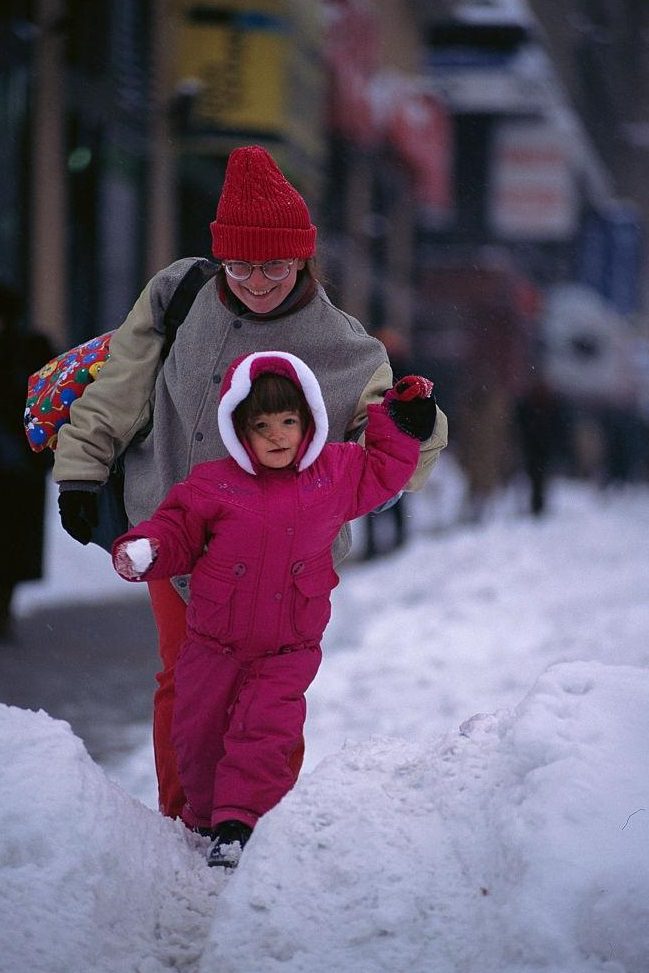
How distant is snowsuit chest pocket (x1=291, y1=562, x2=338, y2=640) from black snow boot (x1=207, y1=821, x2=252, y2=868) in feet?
1.55

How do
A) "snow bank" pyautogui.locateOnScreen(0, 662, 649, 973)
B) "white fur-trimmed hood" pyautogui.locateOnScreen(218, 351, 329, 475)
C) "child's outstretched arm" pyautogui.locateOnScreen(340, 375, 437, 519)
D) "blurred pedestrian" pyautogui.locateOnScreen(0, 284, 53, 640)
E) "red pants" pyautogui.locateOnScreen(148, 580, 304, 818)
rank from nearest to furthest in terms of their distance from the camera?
"snow bank" pyautogui.locateOnScreen(0, 662, 649, 973), "white fur-trimmed hood" pyautogui.locateOnScreen(218, 351, 329, 475), "child's outstretched arm" pyautogui.locateOnScreen(340, 375, 437, 519), "red pants" pyautogui.locateOnScreen(148, 580, 304, 818), "blurred pedestrian" pyautogui.locateOnScreen(0, 284, 53, 640)

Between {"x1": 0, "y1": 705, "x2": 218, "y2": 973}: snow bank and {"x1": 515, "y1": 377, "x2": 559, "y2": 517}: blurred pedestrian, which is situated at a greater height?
{"x1": 0, "y1": 705, "x2": 218, "y2": 973}: snow bank

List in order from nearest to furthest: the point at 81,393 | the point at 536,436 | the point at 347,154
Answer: the point at 81,393, the point at 536,436, the point at 347,154

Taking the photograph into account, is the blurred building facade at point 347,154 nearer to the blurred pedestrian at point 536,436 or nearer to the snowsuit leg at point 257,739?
the blurred pedestrian at point 536,436

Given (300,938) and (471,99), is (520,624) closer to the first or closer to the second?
(300,938)

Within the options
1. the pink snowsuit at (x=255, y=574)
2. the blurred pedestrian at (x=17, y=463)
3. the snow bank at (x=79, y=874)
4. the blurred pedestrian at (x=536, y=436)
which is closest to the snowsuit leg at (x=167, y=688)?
the pink snowsuit at (x=255, y=574)

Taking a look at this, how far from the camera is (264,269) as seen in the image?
3.49 m

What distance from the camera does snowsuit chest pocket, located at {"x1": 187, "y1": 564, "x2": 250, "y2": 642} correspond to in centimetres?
343

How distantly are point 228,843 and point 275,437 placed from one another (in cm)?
95

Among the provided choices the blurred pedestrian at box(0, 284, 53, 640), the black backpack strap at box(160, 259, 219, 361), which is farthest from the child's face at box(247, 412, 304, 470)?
the blurred pedestrian at box(0, 284, 53, 640)

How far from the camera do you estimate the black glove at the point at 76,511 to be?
11.7 feet

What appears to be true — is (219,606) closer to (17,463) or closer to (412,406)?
(412,406)

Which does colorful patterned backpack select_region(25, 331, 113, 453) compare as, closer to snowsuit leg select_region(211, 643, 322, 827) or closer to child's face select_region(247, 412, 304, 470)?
child's face select_region(247, 412, 304, 470)

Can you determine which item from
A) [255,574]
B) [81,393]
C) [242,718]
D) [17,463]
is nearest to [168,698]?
[242,718]
